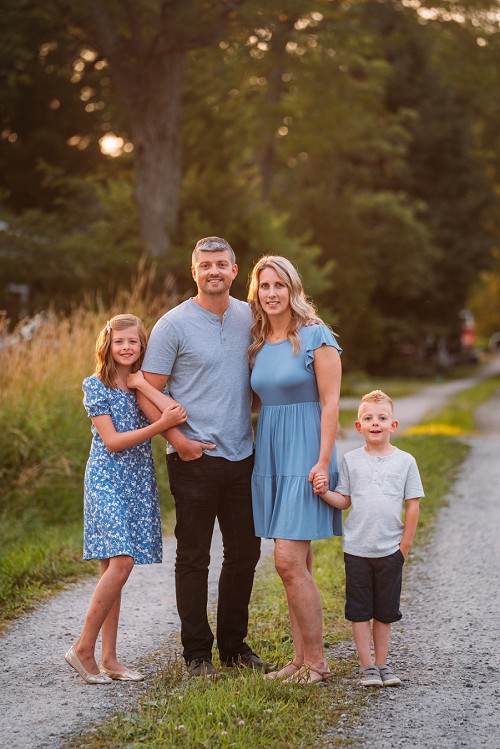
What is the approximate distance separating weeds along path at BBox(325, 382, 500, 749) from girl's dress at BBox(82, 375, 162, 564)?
3.77 feet

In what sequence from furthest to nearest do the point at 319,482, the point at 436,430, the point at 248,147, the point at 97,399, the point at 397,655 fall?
the point at 248,147 < the point at 436,430 < the point at 397,655 < the point at 97,399 < the point at 319,482

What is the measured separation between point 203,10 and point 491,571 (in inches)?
508

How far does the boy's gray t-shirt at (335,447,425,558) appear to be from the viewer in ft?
14.9

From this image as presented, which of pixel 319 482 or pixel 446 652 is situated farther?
pixel 446 652

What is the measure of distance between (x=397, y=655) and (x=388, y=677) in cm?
51

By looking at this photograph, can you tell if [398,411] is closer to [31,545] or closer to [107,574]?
[31,545]

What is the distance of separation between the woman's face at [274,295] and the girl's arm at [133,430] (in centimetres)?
60

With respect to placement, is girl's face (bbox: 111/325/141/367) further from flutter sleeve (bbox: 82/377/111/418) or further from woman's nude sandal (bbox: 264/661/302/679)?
woman's nude sandal (bbox: 264/661/302/679)

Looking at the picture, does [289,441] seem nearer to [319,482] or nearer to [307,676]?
[319,482]

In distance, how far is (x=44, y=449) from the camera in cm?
888

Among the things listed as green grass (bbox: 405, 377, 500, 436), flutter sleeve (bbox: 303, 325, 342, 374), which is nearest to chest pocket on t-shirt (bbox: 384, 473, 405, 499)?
flutter sleeve (bbox: 303, 325, 342, 374)

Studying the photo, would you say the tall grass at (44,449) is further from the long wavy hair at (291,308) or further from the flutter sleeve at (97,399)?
the long wavy hair at (291,308)

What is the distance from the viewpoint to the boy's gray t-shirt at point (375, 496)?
454cm

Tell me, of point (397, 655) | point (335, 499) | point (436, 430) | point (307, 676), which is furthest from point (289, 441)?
point (436, 430)
